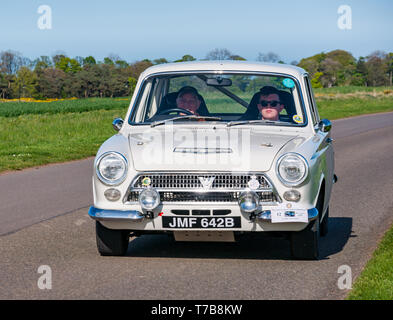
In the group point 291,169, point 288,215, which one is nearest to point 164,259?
point 288,215

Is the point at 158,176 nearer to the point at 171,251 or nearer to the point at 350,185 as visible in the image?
the point at 171,251

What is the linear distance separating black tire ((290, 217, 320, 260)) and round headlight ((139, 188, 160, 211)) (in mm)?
1182

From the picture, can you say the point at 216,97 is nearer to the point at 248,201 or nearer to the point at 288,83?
the point at 288,83

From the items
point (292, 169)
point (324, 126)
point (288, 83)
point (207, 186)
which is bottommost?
point (207, 186)

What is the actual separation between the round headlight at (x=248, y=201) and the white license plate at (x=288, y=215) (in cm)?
17

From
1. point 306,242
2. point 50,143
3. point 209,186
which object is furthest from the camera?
point 50,143

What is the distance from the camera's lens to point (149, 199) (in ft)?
18.8

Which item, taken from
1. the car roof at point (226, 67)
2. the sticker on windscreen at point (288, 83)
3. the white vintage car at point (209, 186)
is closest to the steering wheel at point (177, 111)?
the car roof at point (226, 67)

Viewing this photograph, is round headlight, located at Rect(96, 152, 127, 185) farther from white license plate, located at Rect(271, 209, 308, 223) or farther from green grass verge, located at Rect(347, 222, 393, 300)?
green grass verge, located at Rect(347, 222, 393, 300)

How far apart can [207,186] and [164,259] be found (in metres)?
0.86

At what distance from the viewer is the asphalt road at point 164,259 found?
516 centimetres

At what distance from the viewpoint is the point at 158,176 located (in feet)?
19.2
